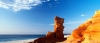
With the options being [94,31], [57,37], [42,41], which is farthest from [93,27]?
[57,37]

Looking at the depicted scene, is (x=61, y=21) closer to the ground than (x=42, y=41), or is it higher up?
higher up

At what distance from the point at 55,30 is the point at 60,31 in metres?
1.82

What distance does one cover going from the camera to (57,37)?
47.8 meters

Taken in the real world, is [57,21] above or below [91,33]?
above

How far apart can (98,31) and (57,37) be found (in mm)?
37223

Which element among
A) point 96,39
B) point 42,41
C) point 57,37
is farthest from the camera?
point 57,37

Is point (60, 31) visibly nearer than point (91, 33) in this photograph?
No

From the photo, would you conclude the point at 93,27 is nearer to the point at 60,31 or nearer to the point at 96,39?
the point at 96,39

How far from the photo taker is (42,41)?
4312cm

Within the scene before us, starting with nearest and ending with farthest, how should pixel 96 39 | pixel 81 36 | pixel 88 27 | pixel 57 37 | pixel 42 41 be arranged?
pixel 96 39 → pixel 88 27 → pixel 81 36 → pixel 42 41 → pixel 57 37

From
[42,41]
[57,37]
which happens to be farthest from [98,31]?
[57,37]

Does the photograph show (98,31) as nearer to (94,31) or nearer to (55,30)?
(94,31)

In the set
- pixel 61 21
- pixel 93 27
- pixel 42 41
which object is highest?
pixel 61 21

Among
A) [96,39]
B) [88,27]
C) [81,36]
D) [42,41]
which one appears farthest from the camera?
[42,41]
